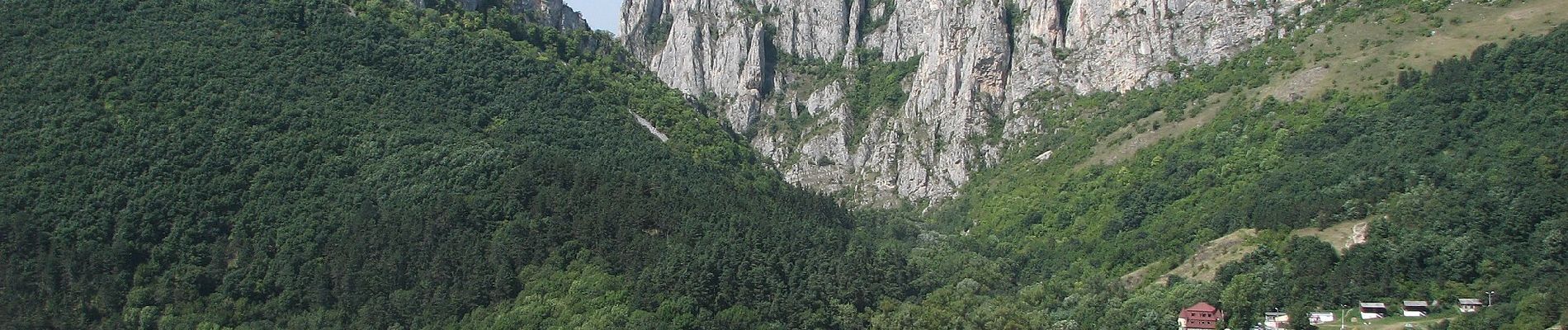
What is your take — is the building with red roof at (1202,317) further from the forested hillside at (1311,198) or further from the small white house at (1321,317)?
the small white house at (1321,317)

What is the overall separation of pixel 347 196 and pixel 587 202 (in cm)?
1915

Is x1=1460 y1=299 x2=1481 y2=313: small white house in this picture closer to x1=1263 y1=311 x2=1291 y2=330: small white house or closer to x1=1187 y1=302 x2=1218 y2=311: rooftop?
x1=1263 y1=311 x2=1291 y2=330: small white house

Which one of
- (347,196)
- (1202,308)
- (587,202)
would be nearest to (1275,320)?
(1202,308)

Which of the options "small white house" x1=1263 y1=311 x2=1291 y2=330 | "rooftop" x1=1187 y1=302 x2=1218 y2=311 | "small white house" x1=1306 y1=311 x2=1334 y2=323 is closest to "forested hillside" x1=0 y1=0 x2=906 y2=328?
"rooftop" x1=1187 y1=302 x2=1218 y2=311

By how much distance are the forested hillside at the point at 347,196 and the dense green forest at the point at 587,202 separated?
284 mm

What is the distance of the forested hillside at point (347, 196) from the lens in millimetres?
114938

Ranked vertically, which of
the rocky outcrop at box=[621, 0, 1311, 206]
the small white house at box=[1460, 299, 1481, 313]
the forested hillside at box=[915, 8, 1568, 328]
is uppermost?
the rocky outcrop at box=[621, 0, 1311, 206]

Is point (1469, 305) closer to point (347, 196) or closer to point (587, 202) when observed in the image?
point (587, 202)

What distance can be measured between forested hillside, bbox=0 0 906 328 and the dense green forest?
0.93 ft

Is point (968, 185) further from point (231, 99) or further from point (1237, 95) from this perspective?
point (231, 99)

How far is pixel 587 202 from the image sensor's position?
124m

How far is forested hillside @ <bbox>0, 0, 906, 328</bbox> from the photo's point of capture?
114938mm

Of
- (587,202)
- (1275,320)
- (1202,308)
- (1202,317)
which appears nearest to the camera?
(1275,320)

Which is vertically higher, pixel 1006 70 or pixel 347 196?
pixel 1006 70
